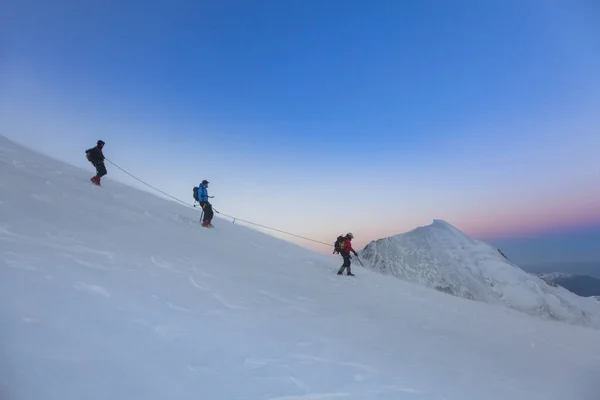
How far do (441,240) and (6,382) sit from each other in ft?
319

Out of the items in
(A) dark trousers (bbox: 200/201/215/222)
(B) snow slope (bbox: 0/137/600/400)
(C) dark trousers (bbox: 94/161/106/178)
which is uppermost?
(C) dark trousers (bbox: 94/161/106/178)

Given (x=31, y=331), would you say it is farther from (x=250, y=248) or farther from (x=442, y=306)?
(x=442, y=306)

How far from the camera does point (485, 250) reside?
320 feet

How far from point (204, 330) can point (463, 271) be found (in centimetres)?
9026

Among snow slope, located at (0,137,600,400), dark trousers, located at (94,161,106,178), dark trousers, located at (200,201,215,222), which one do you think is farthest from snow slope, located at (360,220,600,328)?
snow slope, located at (0,137,600,400)

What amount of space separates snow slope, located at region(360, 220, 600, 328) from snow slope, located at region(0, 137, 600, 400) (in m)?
68.6

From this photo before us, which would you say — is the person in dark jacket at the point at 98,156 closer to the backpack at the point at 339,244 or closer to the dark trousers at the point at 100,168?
the dark trousers at the point at 100,168

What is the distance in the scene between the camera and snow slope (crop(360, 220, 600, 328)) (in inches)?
3182

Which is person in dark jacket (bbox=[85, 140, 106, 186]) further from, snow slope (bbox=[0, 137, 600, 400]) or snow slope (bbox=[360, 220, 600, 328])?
snow slope (bbox=[360, 220, 600, 328])

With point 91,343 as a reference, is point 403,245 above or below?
above

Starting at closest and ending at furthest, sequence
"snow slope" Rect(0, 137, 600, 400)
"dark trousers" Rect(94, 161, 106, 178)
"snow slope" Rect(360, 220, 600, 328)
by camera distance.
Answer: "snow slope" Rect(0, 137, 600, 400), "dark trousers" Rect(94, 161, 106, 178), "snow slope" Rect(360, 220, 600, 328)

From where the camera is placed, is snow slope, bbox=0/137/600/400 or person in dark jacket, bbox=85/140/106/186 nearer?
snow slope, bbox=0/137/600/400

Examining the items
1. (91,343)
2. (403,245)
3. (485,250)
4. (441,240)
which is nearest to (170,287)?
(91,343)

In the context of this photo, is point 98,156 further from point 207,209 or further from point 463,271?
point 463,271
